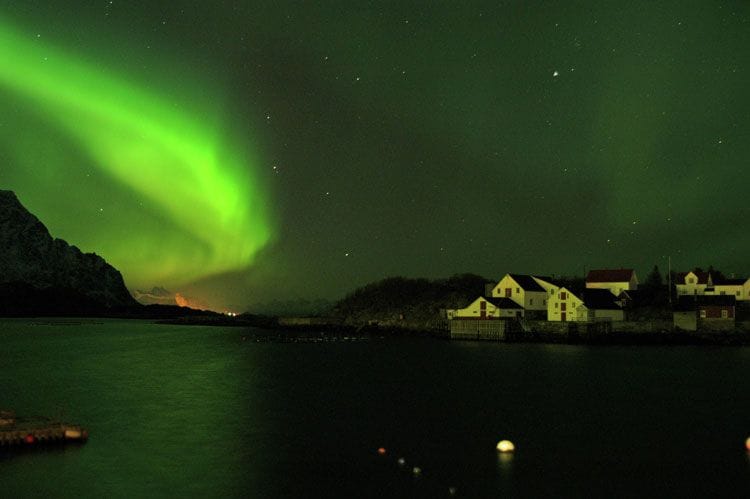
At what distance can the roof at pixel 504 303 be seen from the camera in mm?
105625

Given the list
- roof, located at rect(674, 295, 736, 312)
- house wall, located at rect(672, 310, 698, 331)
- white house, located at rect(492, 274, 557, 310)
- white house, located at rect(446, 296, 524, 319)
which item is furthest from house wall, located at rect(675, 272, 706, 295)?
white house, located at rect(446, 296, 524, 319)

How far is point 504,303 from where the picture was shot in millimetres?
106188

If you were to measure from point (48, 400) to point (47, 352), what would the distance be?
53.8 meters

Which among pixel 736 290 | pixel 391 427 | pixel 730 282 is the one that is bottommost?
pixel 391 427

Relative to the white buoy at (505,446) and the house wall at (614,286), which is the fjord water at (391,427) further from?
the house wall at (614,286)

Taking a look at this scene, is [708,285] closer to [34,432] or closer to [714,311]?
[714,311]

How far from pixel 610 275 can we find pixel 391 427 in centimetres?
9164

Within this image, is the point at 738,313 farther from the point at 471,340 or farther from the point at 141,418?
the point at 141,418

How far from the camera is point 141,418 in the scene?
130ft

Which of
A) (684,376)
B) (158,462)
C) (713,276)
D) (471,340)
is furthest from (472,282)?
(158,462)

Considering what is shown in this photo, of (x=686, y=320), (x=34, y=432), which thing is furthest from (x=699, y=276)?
(x=34, y=432)

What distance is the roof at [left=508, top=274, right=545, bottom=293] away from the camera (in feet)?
358

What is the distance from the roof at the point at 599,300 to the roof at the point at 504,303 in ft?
36.5

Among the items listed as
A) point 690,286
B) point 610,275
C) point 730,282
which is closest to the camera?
point 730,282
